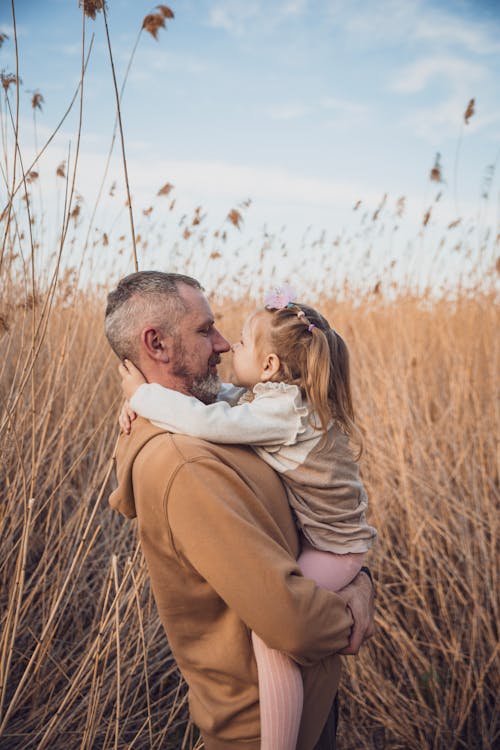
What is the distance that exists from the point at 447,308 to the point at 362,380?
93cm

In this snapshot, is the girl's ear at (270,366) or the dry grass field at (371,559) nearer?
the girl's ear at (270,366)

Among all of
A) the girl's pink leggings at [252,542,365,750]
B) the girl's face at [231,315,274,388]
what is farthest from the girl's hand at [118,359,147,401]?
the girl's pink leggings at [252,542,365,750]

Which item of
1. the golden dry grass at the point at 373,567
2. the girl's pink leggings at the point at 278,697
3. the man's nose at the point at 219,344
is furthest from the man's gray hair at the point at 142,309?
the girl's pink leggings at the point at 278,697

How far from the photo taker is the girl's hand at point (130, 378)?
55.1 inches

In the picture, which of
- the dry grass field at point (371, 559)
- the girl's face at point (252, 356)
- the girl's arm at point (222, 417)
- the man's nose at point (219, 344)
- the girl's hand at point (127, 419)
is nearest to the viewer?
the girl's arm at point (222, 417)

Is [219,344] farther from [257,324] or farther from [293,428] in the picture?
[293,428]

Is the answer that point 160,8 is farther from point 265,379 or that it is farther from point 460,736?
point 460,736

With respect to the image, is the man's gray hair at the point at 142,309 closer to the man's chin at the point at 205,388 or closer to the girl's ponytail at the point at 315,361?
the man's chin at the point at 205,388

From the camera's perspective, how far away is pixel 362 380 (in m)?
3.46

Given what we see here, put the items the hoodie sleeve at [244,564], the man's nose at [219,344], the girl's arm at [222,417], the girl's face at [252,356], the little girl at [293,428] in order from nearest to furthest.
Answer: the hoodie sleeve at [244,564] → the little girl at [293,428] → the girl's arm at [222,417] → the man's nose at [219,344] → the girl's face at [252,356]

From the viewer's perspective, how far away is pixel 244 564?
1.02 metres

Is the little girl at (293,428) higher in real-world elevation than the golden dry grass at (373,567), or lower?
higher

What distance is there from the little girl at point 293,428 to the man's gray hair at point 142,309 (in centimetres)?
6

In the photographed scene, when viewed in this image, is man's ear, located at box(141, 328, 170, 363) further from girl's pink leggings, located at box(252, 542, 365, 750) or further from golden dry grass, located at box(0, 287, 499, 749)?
Result: girl's pink leggings, located at box(252, 542, 365, 750)
